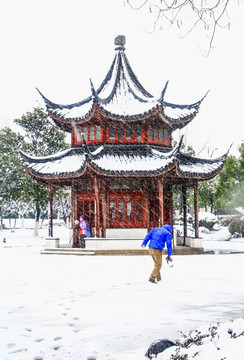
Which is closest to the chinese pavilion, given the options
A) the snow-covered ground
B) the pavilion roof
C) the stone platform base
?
the pavilion roof

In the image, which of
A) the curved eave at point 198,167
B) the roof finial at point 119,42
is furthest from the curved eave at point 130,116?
the roof finial at point 119,42

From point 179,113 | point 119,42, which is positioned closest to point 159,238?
point 179,113

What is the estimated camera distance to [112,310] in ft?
25.1

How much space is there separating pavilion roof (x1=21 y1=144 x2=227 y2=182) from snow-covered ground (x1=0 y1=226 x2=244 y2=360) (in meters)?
5.95

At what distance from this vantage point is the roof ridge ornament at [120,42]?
2430cm

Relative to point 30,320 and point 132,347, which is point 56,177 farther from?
point 132,347

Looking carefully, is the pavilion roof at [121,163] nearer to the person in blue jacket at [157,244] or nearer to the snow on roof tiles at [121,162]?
the snow on roof tiles at [121,162]

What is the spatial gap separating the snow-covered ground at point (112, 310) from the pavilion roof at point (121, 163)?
19.5 ft

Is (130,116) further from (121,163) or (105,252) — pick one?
(105,252)

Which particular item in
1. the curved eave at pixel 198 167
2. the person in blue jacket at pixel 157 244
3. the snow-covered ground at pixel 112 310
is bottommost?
the snow-covered ground at pixel 112 310

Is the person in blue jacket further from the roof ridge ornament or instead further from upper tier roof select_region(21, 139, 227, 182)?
the roof ridge ornament

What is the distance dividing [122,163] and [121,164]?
0.13 meters

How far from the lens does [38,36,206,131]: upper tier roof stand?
20281mm

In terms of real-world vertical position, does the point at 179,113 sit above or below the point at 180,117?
above
